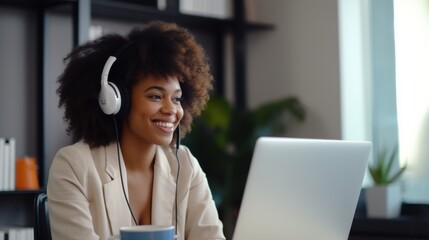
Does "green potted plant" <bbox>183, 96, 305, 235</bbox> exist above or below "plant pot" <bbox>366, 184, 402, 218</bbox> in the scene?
above

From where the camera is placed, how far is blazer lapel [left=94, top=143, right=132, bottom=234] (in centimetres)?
180

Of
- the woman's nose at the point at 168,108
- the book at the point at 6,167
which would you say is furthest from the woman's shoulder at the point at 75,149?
the book at the point at 6,167

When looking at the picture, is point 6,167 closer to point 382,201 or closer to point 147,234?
point 382,201

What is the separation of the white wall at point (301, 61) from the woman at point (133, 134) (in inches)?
91.3

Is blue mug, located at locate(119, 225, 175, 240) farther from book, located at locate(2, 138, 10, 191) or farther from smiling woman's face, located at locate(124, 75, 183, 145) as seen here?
book, located at locate(2, 138, 10, 191)

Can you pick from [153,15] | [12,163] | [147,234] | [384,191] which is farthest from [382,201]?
[147,234]

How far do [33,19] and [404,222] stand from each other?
2124 mm

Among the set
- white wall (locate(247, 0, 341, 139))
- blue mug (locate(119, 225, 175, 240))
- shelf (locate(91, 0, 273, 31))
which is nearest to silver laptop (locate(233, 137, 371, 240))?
blue mug (locate(119, 225, 175, 240))

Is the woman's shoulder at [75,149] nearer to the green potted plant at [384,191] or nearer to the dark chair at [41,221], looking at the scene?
the dark chair at [41,221]

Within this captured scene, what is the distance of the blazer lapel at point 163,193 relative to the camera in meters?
1.87

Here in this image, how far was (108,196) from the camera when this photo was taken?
1799 millimetres

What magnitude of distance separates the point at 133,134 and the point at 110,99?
156 millimetres

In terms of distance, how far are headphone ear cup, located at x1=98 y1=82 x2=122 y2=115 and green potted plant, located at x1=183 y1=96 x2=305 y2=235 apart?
2.37 meters

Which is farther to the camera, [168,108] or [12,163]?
[12,163]
